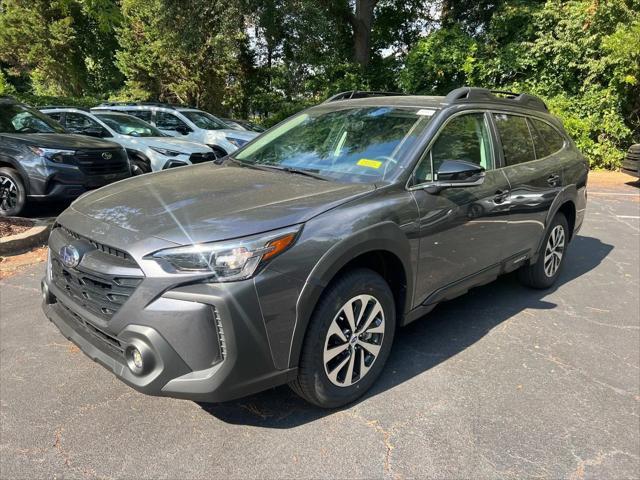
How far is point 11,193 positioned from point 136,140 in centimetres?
320

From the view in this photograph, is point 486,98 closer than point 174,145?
Yes

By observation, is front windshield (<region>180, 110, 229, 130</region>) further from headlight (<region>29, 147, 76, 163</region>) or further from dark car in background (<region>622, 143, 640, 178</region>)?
dark car in background (<region>622, 143, 640, 178</region>)

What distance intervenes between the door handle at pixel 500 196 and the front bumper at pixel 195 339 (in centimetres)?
224

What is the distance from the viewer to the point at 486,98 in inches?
159

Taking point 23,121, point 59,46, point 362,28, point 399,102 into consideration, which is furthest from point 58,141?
point 59,46

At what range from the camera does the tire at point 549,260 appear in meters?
4.77

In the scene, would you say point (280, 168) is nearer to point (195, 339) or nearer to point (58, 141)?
point (195, 339)

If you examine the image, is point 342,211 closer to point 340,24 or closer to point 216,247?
point 216,247

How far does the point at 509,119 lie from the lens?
4.28m

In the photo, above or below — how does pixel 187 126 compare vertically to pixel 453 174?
below

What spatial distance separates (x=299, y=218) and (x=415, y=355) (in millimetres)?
1601

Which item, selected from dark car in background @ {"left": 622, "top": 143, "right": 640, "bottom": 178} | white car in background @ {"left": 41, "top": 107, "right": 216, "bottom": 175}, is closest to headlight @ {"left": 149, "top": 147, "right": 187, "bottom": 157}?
white car in background @ {"left": 41, "top": 107, "right": 216, "bottom": 175}

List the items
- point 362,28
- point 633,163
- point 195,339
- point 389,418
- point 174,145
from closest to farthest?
1. point 195,339
2. point 389,418
3. point 174,145
4. point 633,163
5. point 362,28

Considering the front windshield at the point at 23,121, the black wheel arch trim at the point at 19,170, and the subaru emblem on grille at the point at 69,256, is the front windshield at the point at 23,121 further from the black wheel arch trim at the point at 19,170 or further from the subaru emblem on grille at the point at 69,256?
the subaru emblem on grille at the point at 69,256
